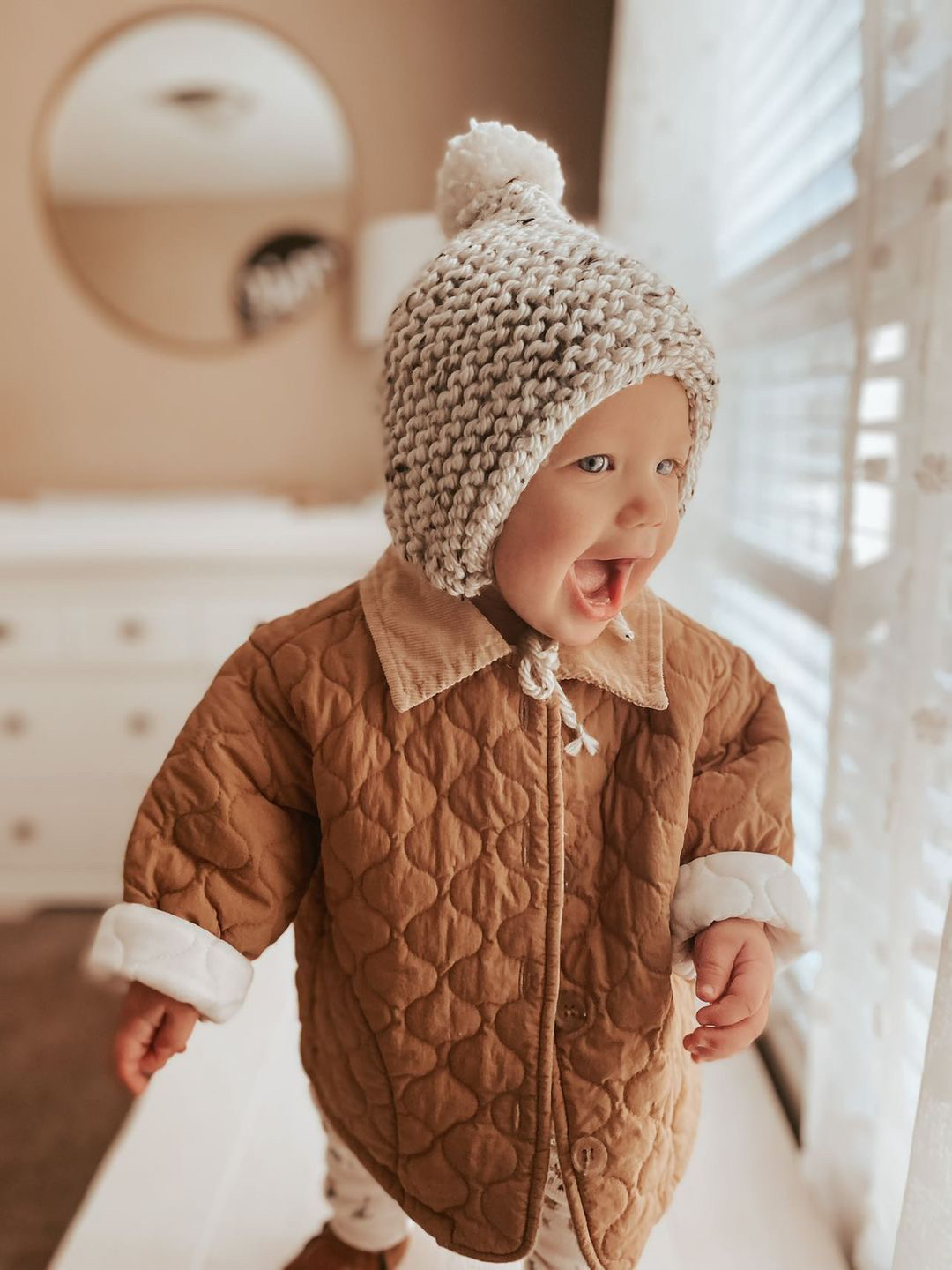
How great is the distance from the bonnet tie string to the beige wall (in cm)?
159

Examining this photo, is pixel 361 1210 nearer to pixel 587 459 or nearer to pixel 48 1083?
pixel 587 459

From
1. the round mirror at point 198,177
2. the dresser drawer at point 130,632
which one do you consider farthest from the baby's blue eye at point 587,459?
the round mirror at point 198,177

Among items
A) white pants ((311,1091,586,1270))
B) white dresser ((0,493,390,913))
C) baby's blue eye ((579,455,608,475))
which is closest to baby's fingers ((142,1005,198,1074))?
white pants ((311,1091,586,1270))

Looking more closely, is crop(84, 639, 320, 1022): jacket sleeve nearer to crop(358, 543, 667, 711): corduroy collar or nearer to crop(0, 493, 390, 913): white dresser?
crop(358, 543, 667, 711): corduroy collar

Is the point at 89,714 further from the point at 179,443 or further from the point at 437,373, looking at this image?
the point at 437,373

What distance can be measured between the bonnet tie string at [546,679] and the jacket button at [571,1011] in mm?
157

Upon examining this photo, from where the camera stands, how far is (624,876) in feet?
2.04

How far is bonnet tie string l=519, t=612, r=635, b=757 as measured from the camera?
0.60 m

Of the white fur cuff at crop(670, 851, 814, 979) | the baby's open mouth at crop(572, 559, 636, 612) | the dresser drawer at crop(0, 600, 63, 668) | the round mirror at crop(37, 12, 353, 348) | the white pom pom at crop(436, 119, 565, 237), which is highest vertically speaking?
the round mirror at crop(37, 12, 353, 348)

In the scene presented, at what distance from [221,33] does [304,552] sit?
4.05 feet

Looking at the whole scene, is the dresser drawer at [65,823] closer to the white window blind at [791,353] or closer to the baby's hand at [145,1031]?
the white window blind at [791,353]

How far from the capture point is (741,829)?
632 mm

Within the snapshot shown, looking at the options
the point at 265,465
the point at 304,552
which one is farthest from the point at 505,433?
the point at 265,465

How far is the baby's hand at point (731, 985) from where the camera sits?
57 cm
